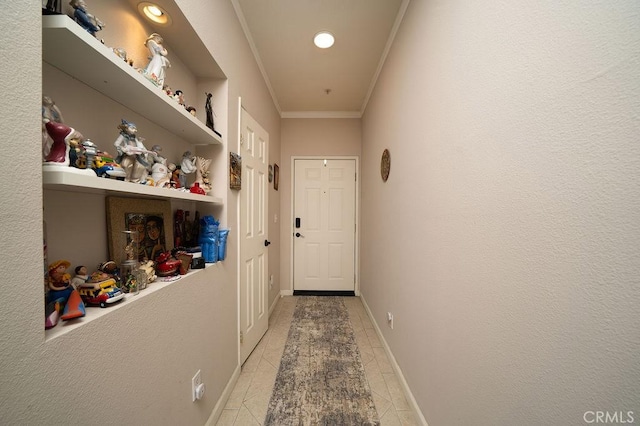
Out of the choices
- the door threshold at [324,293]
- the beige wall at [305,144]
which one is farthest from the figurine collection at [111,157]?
the door threshold at [324,293]

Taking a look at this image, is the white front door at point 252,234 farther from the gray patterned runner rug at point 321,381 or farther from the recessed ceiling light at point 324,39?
the recessed ceiling light at point 324,39

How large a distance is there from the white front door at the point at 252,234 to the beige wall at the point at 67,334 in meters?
0.54

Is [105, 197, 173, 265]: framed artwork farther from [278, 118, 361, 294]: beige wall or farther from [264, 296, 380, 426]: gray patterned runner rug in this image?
[278, 118, 361, 294]: beige wall

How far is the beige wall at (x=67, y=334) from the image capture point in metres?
0.46

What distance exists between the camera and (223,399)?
1.46 m

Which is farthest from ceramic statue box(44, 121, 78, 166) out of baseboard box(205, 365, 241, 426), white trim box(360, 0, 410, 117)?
white trim box(360, 0, 410, 117)

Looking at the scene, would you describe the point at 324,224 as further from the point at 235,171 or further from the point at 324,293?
the point at 235,171

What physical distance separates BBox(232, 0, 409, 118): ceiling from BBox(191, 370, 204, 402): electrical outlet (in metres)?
2.35

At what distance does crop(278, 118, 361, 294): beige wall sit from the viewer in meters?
3.43

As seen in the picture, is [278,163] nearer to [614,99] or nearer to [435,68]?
[435,68]

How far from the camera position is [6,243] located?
0.46 m

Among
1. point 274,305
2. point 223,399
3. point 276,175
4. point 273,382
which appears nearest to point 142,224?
point 223,399

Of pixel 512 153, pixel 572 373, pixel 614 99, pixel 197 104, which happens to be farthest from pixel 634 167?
pixel 197 104

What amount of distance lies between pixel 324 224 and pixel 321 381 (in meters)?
2.11
